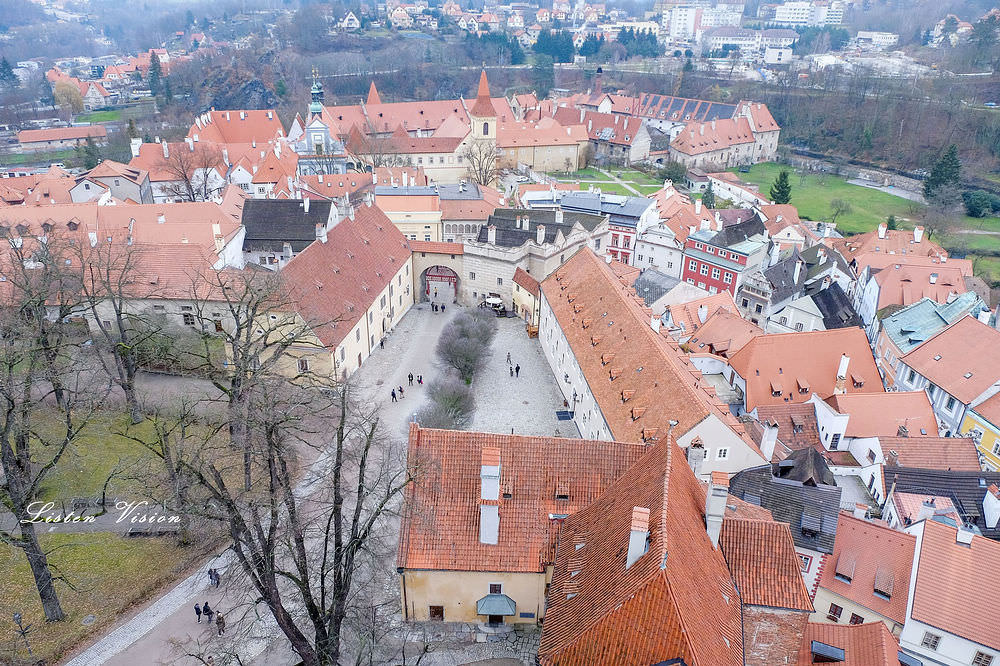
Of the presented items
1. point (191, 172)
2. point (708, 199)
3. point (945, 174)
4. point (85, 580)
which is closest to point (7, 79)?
point (191, 172)

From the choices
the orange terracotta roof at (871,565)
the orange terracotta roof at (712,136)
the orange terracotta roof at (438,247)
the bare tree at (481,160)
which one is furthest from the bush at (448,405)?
the orange terracotta roof at (712,136)

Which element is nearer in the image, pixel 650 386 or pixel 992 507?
pixel 992 507

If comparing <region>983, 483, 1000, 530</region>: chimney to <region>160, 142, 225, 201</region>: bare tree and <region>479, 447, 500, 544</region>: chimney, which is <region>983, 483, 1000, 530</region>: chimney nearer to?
<region>479, 447, 500, 544</region>: chimney

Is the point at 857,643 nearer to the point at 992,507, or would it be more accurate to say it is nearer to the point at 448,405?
the point at 992,507

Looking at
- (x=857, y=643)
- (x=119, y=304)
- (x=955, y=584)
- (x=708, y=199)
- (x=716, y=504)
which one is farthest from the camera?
(x=708, y=199)

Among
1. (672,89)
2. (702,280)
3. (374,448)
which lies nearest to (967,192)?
(702,280)

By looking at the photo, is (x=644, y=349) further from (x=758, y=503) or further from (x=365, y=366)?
(x=365, y=366)

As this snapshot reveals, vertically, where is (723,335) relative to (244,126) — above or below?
below

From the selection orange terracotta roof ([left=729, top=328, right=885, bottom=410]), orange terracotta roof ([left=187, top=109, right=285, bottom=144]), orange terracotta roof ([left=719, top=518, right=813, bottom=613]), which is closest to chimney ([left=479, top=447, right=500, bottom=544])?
orange terracotta roof ([left=719, top=518, right=813, bottom=613])
